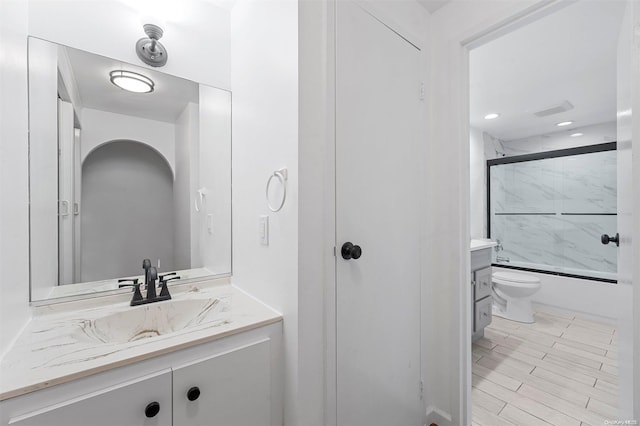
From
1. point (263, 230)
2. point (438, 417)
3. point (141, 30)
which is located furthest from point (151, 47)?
point (438, 417)

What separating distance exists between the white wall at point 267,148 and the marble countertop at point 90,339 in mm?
141

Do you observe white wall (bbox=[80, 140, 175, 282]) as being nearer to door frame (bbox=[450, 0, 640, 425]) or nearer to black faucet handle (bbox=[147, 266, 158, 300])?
black faucet handle (bbox=[147, 266, 158, 300])

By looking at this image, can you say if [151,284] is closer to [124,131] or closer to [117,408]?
[117,408]

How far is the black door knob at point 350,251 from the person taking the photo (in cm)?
114

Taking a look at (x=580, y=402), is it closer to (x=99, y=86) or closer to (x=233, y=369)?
(x=233, y=369)

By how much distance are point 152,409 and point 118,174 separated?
110 cm

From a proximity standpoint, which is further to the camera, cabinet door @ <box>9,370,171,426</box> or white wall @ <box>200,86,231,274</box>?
white wall @ <box>200,86,231,274</box>

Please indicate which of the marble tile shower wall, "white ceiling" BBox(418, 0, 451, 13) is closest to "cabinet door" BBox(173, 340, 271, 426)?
"white ceiling" BBox(418, 0, 451, 13)

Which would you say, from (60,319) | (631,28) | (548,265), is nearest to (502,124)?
(548,265)

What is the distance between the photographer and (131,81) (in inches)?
54.3

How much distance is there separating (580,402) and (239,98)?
2831mm

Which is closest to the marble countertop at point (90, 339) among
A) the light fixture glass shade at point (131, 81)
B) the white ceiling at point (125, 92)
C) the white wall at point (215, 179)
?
the white wall at point (215, 179)

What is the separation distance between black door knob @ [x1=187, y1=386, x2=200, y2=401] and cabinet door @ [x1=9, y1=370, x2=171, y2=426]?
59 mm

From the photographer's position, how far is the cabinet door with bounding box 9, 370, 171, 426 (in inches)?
28.4
